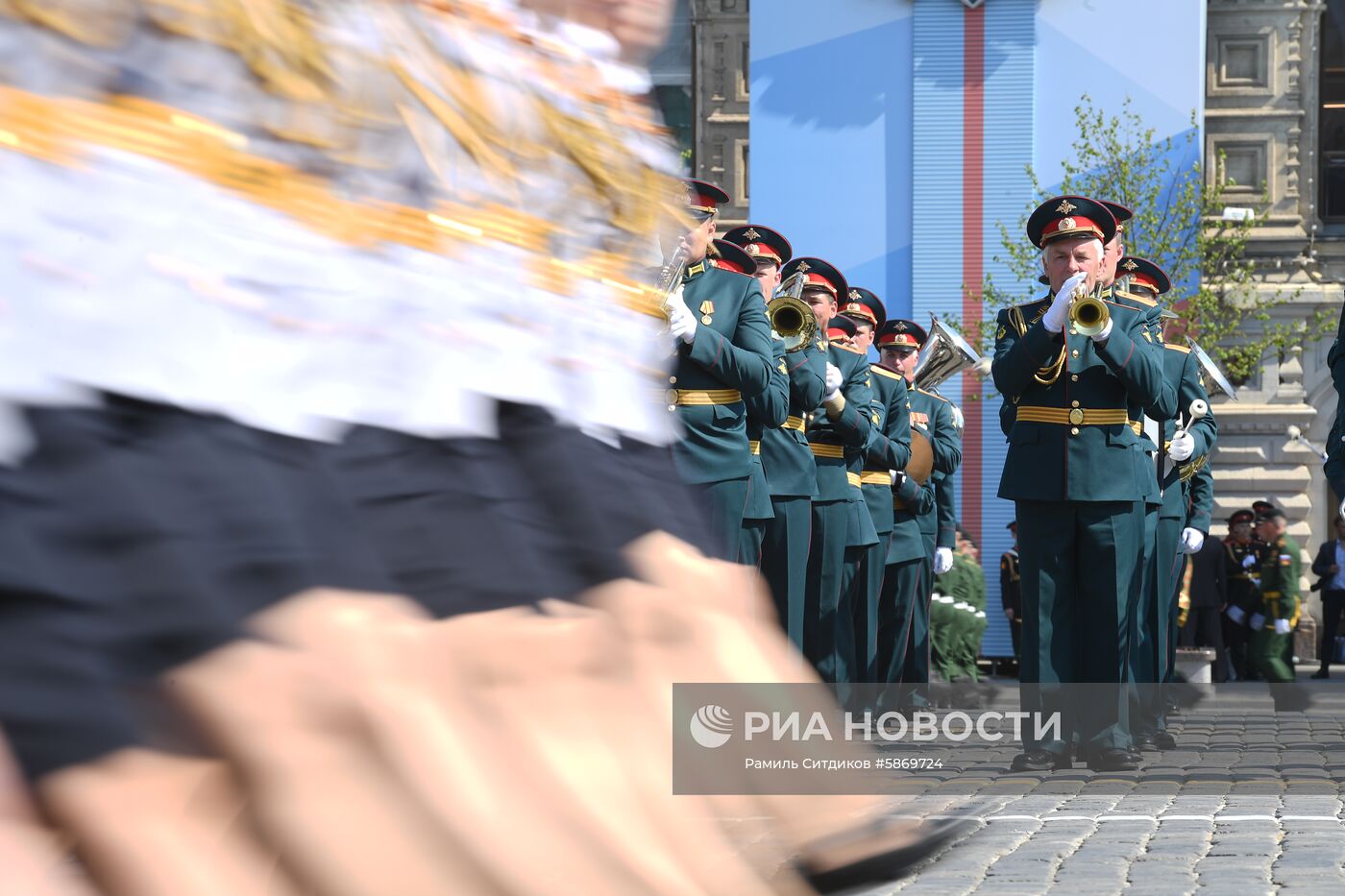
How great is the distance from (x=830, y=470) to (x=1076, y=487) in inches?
92.9

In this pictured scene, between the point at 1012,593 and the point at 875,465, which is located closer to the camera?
the point at 875,465

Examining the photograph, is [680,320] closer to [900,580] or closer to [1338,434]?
[1338,434]

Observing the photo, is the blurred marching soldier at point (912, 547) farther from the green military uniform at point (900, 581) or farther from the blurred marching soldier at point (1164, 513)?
the blurred marching soldier at point (1164, 513)

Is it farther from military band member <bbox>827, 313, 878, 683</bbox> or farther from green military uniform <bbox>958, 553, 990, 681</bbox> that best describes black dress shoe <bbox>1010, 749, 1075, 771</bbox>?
green military uniform <bbox>958, 553, 990, 681</bbox>

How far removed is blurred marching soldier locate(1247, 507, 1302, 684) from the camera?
56.2ft

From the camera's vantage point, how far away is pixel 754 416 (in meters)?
7.23

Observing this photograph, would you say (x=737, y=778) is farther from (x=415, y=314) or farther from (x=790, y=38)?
(x=790, y=38)

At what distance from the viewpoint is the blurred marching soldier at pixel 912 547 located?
10.9m

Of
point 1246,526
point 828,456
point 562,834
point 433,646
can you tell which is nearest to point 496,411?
point 433,646

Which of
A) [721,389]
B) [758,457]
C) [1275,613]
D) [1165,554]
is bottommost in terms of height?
[1275,613]

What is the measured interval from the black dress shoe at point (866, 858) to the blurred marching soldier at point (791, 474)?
5686 millimetres

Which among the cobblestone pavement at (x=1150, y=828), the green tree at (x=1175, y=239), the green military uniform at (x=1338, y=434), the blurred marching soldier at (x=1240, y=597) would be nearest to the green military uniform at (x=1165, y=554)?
the cobblestone pavement at (x=1150, y=828)

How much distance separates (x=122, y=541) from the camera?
145cm

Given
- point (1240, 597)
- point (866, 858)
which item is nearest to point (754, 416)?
point (866, 858)
